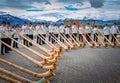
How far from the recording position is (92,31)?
19812 millimetres

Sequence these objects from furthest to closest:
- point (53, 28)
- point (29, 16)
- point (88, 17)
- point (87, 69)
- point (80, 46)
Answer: point (88, 17), point (29, 16), point (53, 28), point (80, 46), point (87, 69)

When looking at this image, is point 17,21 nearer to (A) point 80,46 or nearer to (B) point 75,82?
(A) point 80,46

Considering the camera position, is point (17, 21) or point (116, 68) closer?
point (116, 68)

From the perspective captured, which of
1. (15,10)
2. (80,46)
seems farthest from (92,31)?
(15,10)

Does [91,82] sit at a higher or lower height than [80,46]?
higher

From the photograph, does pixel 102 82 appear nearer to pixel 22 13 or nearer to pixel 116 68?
pixel 116 68

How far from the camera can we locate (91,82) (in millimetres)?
6035

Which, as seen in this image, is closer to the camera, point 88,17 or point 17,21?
point 17,21

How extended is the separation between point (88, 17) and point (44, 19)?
4171 mm

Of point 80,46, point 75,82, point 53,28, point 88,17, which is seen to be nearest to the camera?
point 75,82

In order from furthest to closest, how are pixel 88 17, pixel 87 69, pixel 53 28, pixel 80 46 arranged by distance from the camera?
pixel 88 17 → pixel 53 28 → pixel 80 46 → pixel 87 69

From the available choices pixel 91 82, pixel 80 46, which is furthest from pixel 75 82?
pixel 80 46

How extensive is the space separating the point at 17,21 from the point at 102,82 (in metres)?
13.9

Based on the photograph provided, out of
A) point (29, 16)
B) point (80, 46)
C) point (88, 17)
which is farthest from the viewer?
point (88, 17)
